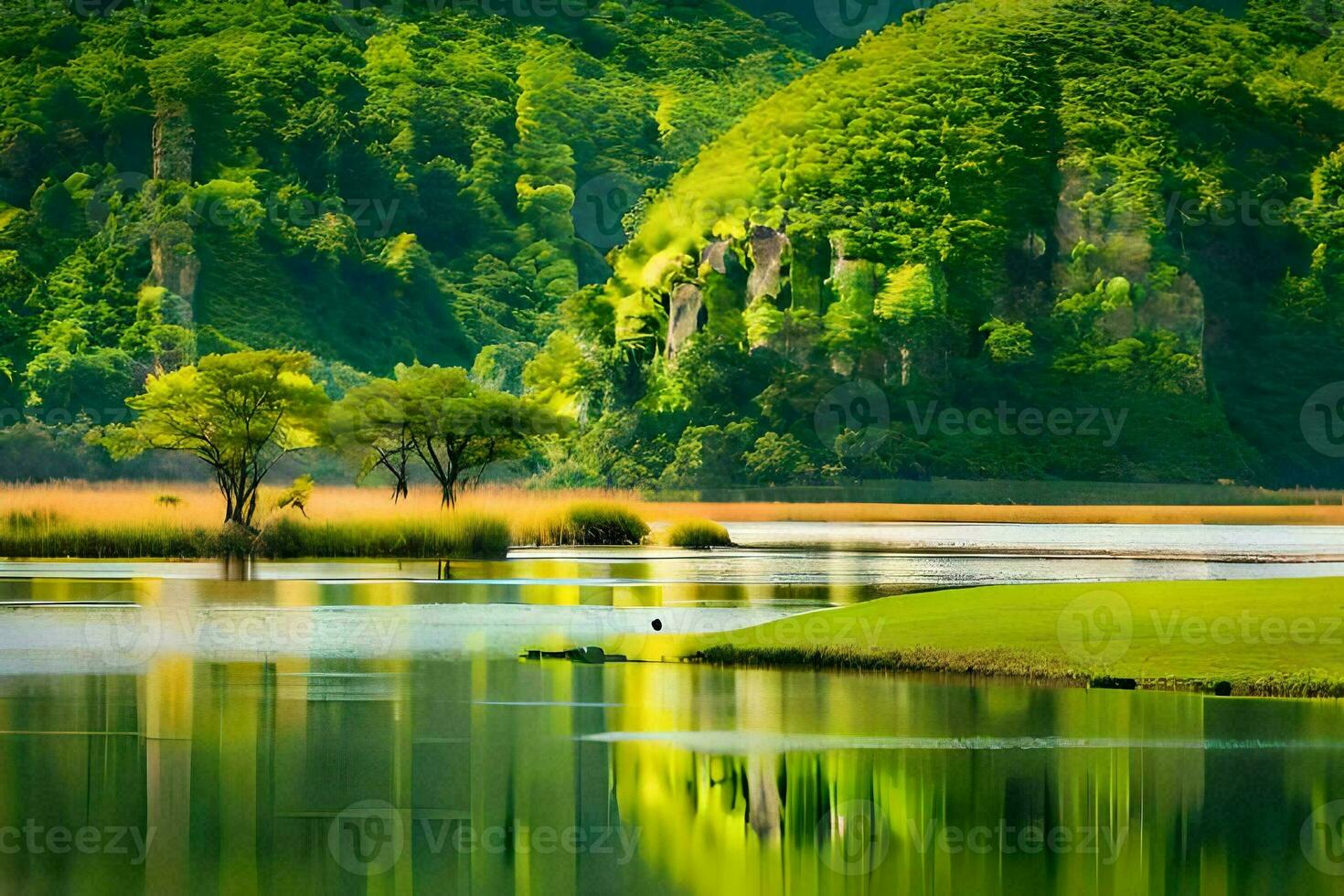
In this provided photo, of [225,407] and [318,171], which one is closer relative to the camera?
[225,407]

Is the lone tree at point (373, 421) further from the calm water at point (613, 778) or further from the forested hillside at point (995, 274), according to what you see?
the forested hillside at point (995, 274)

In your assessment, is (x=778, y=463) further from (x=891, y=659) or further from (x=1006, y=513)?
(x=891, y=659)

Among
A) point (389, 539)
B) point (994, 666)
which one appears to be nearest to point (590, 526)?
point (389, 539)

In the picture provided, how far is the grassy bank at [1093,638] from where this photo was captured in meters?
24.6

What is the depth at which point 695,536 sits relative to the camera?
63.7 m

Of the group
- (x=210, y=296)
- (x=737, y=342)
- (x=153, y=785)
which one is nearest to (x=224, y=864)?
(x=153, y=785)

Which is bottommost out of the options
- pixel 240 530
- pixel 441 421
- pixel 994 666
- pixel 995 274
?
pixel 994 666

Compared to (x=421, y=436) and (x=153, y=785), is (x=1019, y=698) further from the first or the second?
(x=421, y=436)

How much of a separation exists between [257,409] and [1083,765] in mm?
42932

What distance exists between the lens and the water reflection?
1387 cm

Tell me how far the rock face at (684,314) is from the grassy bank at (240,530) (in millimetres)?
57398

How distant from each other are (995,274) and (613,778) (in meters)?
100

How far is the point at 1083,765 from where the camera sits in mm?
17906

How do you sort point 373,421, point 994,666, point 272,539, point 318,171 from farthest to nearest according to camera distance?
1. point 318,171
2. point 373,421
3. point 272,539
4. point 994,666
